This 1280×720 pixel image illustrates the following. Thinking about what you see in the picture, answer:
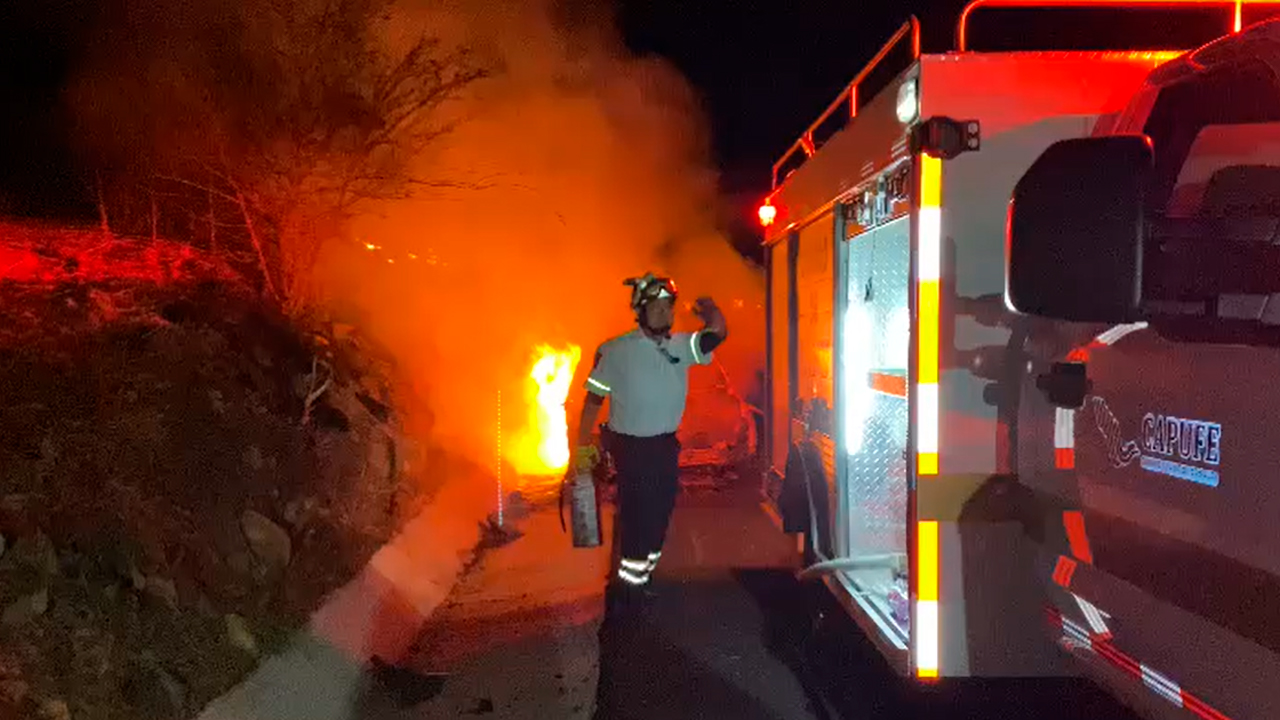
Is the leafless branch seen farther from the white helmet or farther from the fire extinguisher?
the white helmet

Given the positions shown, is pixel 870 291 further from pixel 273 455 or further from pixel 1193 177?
pixel 273 455

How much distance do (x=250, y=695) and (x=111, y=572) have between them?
0.74 meters

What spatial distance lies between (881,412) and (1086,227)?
8.78ft

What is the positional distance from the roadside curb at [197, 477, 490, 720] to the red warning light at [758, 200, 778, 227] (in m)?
3.19

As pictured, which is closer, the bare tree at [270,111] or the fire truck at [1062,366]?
the fire truck at [1062,366]

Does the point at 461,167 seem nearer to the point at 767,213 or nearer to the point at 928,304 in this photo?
the point at 767,213

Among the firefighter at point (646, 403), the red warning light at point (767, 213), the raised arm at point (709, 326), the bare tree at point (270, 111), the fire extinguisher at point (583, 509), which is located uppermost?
the bare tree at point (270, 111)

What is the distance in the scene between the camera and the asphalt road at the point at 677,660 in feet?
15.7

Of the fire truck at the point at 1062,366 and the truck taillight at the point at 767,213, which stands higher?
the truck taillight at the point at 767,213

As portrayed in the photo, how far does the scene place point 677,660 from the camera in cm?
548

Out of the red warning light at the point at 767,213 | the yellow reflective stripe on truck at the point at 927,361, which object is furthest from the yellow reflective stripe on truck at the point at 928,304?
the red warning light at the point at 767,213

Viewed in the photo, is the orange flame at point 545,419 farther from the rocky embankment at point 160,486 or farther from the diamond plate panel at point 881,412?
the diamond plate panel at point 881,412

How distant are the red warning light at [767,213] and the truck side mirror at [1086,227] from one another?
4646 mm

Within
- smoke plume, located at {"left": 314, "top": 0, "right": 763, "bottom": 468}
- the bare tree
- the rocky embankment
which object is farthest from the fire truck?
smoke plume, located at {"left": 314, "top": 0, "right": 763, "bottom": 468}
